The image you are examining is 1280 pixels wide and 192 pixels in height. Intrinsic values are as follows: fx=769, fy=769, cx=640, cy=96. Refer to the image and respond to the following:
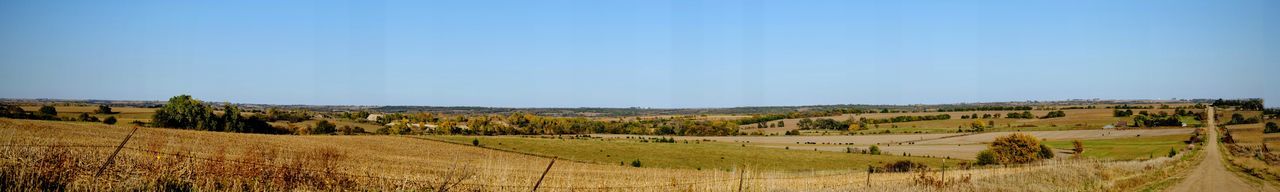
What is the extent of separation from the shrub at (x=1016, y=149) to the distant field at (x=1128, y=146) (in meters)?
5.11

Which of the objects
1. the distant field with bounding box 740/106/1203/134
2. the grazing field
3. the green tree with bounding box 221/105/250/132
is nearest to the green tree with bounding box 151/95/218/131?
the green tree with bounding box 221/105/250/132

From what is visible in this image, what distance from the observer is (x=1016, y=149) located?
8306 centimetres

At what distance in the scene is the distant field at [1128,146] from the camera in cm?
7856

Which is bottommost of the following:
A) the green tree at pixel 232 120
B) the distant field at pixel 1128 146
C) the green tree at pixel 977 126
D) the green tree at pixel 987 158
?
the green tree at pixel 987 158

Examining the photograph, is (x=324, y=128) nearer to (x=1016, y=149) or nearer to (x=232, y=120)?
(x=232, y=120)

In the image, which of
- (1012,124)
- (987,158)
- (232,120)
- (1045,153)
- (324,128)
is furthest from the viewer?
(1012,124)

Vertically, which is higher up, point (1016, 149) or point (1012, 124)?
point (1012, 124)

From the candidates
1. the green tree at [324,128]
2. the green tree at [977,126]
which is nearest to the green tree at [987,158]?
the green tree at [977,126]

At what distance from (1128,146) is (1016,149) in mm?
18700

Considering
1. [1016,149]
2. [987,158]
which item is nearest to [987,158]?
[987,158]

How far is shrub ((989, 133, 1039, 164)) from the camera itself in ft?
264

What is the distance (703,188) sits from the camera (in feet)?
44.0

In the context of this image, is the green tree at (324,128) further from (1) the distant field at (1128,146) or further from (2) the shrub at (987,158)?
(1) the distant field at (1128,146)

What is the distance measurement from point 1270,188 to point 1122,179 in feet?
14.1
